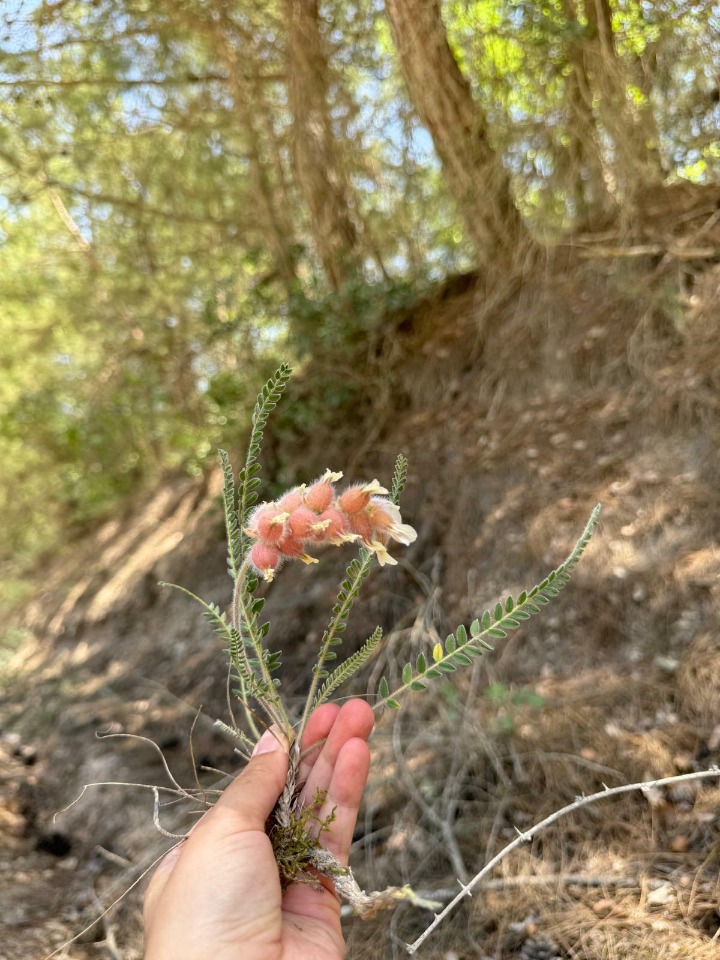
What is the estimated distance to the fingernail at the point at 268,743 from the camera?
169 cm

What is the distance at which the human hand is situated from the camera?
52.1 inches

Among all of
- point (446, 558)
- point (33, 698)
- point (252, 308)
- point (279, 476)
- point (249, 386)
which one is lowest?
point (33, 698)

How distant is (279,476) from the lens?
500 centimetres

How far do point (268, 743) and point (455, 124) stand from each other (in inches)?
154

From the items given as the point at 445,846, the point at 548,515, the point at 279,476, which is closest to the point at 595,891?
the point at 445,846

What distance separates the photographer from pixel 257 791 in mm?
1468

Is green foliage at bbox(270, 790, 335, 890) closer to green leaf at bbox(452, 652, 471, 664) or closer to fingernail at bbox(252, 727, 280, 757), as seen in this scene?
fingernail at bbox(252, 727, 280, 757)

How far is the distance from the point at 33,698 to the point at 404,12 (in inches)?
217

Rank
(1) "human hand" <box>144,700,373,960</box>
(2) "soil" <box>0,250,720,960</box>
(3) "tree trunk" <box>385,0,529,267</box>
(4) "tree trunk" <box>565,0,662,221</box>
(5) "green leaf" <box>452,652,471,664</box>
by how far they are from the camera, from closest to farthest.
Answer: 1. (1) "human hand" <box>144,700,373,960</box>
2. (5) "green leaf" <box>452,652,471,664</box>
3. (2) "soil" <box>0,250,720,960</box>
4. (4) "tree trunk" <box>565,0,662,221</box>
5. (3) "tree trunk" <box>385,0,529,267</box>

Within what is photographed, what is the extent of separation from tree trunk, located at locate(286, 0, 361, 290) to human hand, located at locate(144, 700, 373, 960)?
4.20m

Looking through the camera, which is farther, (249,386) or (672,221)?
(249,386)

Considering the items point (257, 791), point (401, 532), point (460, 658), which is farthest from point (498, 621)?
point (257, 791)

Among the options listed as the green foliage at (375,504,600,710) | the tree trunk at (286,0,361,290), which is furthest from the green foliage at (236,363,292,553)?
the tree trunk at (286,0,361,290)

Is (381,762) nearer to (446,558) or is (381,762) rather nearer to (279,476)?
(446,558)
